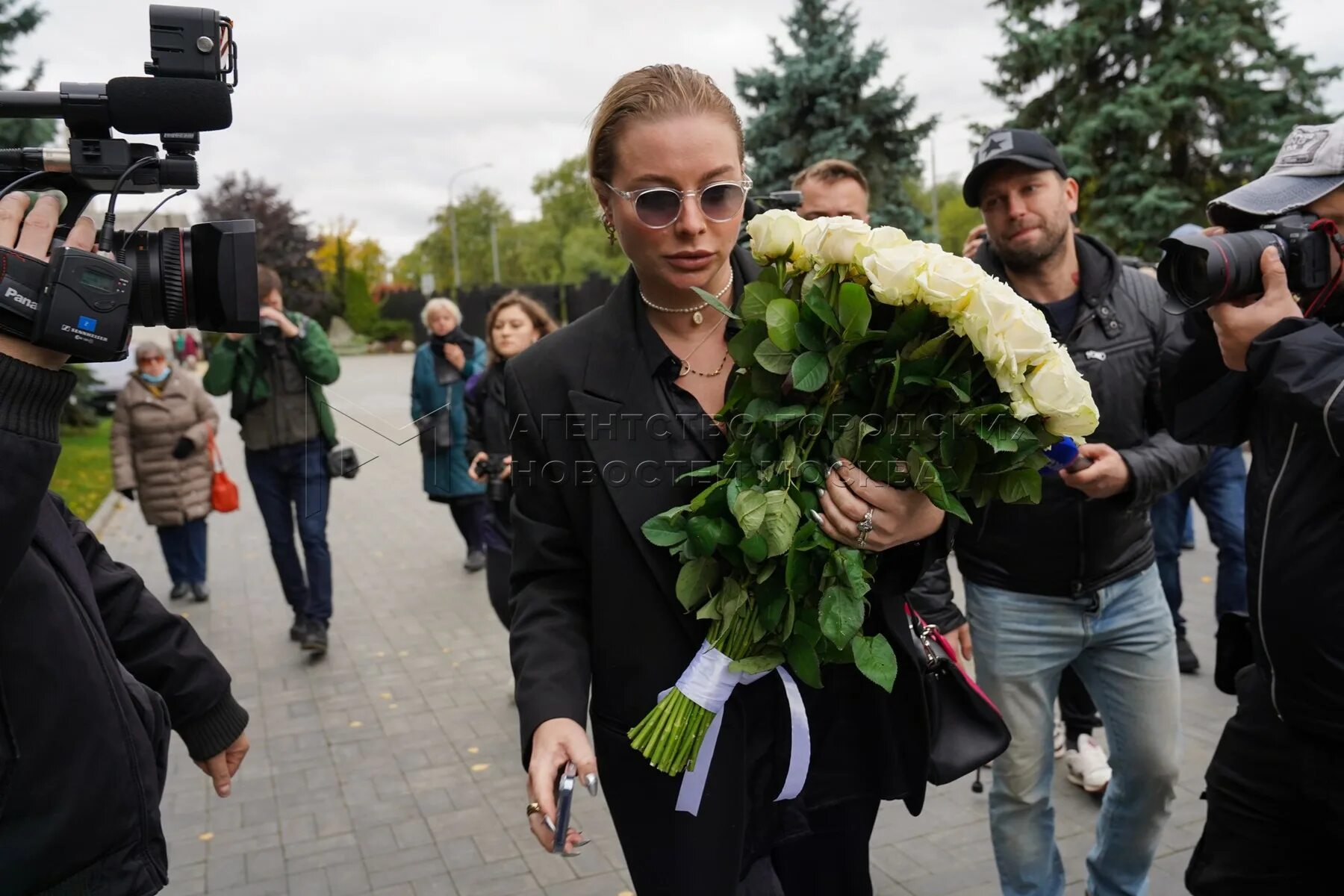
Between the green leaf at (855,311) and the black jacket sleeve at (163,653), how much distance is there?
159 cm

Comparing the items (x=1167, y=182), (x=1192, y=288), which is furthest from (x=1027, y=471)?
(x=1167, y=182)

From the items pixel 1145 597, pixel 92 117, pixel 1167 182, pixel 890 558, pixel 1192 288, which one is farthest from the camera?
pixel 1167 182

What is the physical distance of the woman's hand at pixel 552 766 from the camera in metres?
1.85

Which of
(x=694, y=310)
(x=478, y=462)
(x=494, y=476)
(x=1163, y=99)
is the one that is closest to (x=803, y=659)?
(x=694, y=310)

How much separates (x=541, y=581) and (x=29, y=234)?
3.60 feet

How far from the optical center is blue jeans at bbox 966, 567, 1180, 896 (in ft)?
10.5

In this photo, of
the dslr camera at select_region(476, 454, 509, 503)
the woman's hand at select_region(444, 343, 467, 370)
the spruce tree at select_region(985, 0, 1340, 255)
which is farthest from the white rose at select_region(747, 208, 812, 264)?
the spruce tree at select_region(985, 0, 1340, 255)

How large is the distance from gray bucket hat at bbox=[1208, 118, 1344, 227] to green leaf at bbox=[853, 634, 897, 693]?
1.36 metres

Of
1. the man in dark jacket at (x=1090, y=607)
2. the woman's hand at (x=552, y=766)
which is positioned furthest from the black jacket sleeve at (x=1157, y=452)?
the woman's hand at (x=552, y=766)

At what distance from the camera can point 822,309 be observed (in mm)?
1871

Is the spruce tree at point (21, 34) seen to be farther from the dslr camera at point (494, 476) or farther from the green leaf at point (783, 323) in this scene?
the green leaf at point (783, 323)

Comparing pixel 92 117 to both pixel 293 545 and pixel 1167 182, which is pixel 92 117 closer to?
pixel 293 545

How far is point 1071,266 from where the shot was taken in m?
3.46

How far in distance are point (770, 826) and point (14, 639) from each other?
1433 mm
